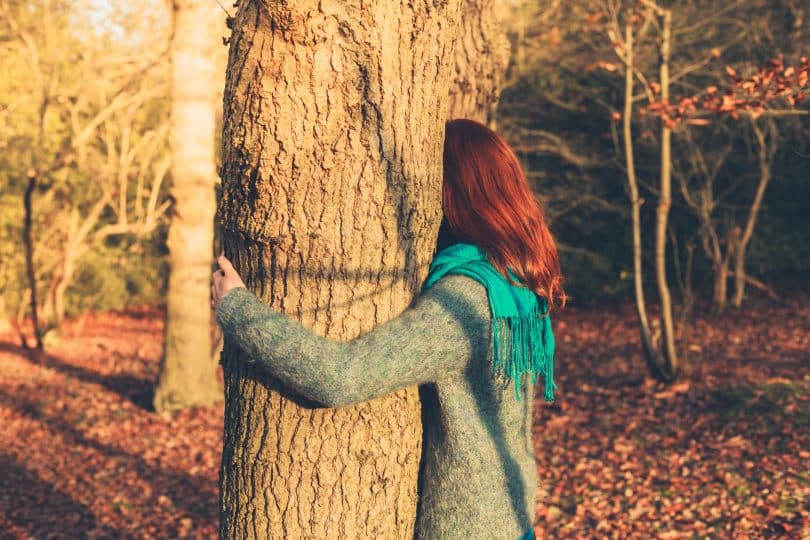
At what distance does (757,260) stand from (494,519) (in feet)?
37.5

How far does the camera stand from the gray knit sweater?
1.76m

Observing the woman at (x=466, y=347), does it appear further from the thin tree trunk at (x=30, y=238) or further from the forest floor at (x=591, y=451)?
the thin tree trunk at (x=30, y=238)

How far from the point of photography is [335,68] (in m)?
1.80

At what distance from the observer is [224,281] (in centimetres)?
190

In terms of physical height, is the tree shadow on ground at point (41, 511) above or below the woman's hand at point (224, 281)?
below

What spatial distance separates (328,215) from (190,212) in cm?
566

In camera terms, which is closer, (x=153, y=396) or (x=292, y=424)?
(x=292, y=424)

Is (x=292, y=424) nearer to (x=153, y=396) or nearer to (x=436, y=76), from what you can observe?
(x=436, y=76)

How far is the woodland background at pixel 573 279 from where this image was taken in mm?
5184

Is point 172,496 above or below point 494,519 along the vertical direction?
below

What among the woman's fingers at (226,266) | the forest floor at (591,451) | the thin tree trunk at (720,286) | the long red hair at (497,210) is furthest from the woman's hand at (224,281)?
the thin tree trunk at (720,286)

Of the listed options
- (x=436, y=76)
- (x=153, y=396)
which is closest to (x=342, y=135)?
(x=436, y=76)

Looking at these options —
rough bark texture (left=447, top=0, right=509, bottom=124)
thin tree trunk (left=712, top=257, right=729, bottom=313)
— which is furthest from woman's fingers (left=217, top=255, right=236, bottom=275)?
thin tree trunk (left=712, top=257, right=729, bottom=313)

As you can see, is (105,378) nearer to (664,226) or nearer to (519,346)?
(664,226)
